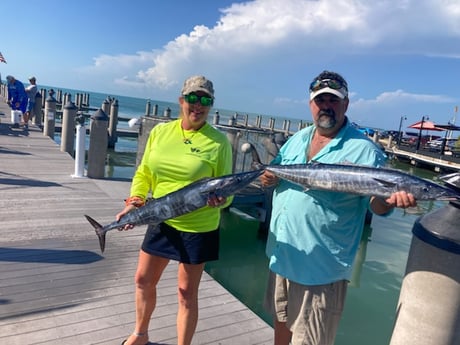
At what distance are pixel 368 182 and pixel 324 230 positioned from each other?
1.42ft

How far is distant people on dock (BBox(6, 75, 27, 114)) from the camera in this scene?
44.2 feet

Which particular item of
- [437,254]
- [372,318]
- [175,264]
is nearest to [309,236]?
[437,254]

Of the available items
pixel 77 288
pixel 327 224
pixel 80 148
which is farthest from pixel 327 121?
pixel 80 148

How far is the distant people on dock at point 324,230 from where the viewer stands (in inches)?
91.1

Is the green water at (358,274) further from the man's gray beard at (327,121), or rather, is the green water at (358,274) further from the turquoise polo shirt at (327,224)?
the man's gray beard at (327,121)

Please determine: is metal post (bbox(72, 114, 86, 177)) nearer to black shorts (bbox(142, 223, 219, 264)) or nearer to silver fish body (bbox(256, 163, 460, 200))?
black shorts (bbox(142, 223, 219, 264))

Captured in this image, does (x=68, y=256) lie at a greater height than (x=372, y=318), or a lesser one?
greater

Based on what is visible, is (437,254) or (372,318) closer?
(437,254)

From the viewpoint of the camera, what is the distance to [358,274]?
7734 millimetres

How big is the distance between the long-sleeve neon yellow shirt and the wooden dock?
50.1 inches

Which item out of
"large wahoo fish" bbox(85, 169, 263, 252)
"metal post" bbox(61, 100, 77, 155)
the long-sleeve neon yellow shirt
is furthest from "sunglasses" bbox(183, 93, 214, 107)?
"metal post" bbox(61, 100, 77, 155)

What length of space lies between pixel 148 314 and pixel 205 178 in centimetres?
129

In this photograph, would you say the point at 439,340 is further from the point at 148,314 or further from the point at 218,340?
the point at 148,314

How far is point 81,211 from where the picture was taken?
609 cm
